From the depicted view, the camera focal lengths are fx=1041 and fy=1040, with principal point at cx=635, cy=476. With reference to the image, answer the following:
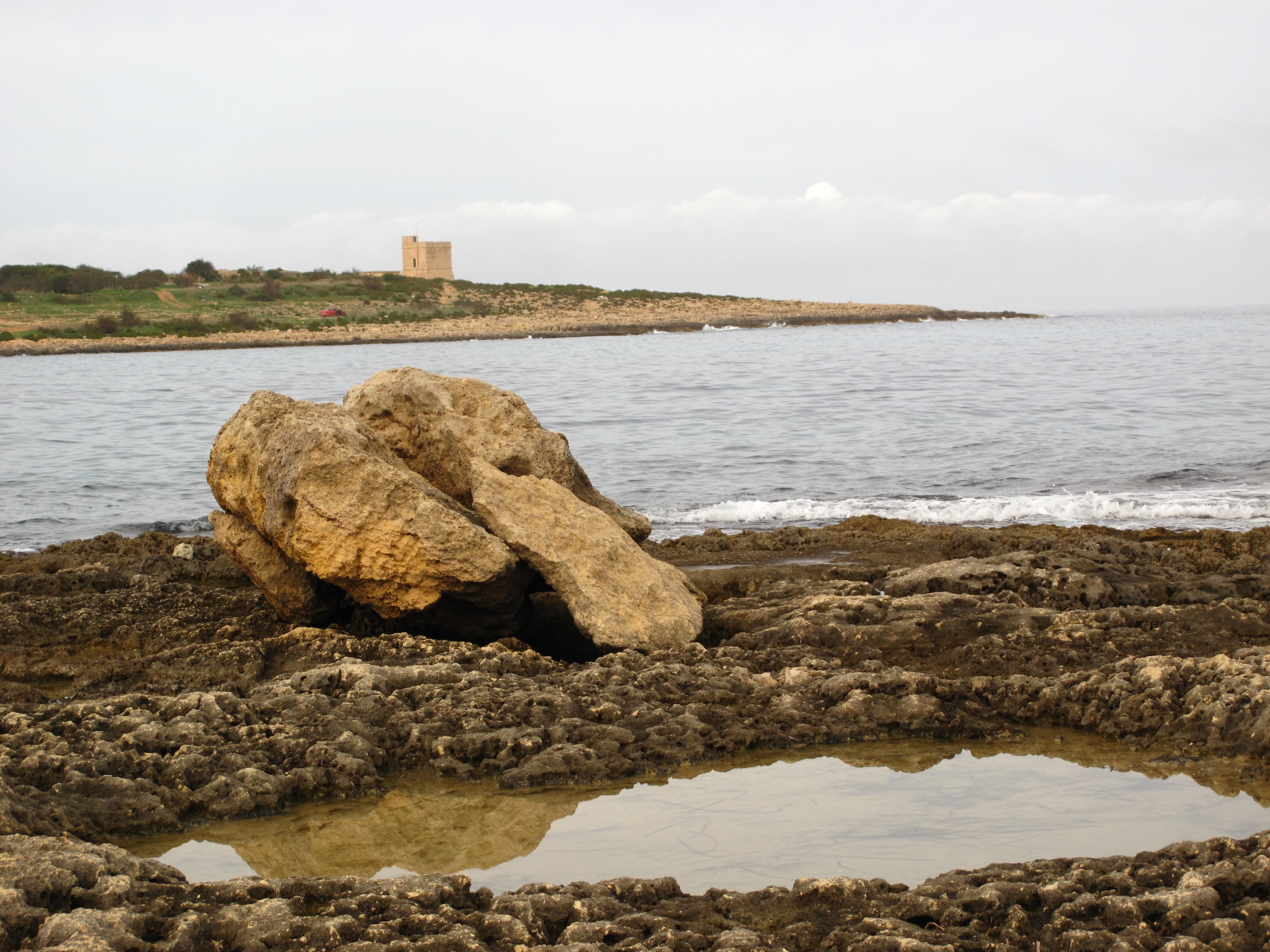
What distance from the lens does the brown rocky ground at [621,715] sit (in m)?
3.15

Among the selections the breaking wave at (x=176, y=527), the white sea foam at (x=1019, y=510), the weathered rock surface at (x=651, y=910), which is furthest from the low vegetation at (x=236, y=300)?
the weathered rock surface at (x=651, y=910)

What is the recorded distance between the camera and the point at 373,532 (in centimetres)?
624

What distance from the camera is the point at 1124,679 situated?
5.44 meters

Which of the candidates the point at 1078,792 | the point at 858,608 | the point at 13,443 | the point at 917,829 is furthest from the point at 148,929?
the point at 13,443

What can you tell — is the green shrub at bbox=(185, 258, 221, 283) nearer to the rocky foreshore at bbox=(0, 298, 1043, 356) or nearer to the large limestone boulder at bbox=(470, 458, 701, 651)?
the rocky foreshore at bbox=(0, 298, 1043, 356)

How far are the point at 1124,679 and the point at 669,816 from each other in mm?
2641

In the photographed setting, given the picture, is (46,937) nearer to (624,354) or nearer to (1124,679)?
(1124,679)

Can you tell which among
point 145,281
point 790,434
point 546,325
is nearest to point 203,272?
point 145,281

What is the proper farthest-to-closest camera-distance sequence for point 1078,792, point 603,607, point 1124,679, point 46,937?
point 603,607
point 1124,679
point 1078,792
point 46,937

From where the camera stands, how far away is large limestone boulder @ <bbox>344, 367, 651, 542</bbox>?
25.4 feet

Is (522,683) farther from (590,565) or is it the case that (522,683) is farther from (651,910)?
(651,910)

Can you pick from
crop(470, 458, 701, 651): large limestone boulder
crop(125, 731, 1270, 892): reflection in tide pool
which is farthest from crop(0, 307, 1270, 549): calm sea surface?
crop(125, 731, 1270, 892): reflection in tide pool

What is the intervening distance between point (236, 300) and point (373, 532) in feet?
222

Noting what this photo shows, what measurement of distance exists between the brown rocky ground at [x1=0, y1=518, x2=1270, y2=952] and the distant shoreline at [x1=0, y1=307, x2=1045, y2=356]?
44.7 meters
